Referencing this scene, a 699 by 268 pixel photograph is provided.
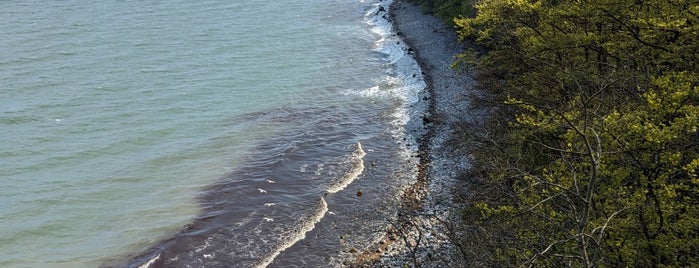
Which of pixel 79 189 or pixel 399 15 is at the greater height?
pixel 79 189

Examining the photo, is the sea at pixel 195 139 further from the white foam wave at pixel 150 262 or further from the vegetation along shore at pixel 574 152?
the vegetation along shore at pixel 574 152

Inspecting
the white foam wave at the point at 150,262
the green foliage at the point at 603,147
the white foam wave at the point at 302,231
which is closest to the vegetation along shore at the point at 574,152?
the green foliage at the point at 603,147

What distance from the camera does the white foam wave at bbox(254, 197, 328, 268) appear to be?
19.4 metres

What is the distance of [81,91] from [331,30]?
78.2 ft

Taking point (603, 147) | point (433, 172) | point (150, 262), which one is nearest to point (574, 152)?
point (603, 147)

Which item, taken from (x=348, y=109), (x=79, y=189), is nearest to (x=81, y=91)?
(x=79, y=189)

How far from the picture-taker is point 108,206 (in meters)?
23.2

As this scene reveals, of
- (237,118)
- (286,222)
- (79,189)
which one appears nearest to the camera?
(286,222)

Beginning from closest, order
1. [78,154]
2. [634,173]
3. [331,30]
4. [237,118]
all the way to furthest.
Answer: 1. [634,173]
2. [78,154]
3. [237,118]
4. [331,30]

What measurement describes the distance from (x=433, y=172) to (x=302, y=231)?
7.23 m

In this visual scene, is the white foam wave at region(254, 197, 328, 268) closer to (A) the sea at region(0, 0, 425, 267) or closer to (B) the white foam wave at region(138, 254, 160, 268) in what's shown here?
(A) the sea at region(0, 0, 425, 267)

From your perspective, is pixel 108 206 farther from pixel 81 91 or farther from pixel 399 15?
pixel 399 15

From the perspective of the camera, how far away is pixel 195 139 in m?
29.5

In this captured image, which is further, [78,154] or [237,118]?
[237,118]
